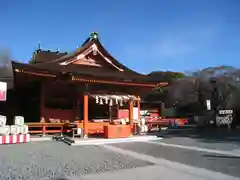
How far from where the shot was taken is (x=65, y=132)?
17.0 m

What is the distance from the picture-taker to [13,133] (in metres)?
13.2

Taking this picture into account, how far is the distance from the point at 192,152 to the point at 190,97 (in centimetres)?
2533

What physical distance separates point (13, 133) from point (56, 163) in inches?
239

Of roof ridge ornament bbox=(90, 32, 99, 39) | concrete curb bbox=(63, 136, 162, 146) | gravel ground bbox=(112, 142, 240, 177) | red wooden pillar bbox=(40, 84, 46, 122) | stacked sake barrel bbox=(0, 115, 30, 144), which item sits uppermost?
roof ridge ornament bbox=(90, 32, 99, 39)

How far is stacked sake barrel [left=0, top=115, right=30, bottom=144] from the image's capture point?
12.8 meters

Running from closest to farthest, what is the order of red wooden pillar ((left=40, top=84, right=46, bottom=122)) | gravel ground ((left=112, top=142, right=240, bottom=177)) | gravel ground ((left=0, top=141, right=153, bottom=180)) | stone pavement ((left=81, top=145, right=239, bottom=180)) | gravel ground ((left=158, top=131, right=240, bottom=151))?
stone pavement ((left=81, top=145, right=239, bottom=180)) < gravel ground ((left=0, top=141, right=153, bottom=180)) < gravel ground ((left=112, top=142, right=240, bottom=177)) < gravel ground ((left=158, top=131, right=240, bottom=151)) < red wooden pillar ((left=40, top=84, right=46, bottom=122))

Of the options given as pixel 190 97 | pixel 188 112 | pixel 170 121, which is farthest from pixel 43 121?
pixel 188 112

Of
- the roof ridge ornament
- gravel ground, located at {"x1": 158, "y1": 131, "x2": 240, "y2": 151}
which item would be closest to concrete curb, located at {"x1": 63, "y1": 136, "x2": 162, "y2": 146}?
gravel ground, located at {"x1": 158, "y1": 131, "x2": 240, "y2": 151}

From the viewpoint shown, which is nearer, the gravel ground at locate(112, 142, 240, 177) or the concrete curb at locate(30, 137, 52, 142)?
the gravel ground at locate(112, 142, 240, 177)

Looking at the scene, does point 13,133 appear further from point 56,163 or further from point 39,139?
point 56,163

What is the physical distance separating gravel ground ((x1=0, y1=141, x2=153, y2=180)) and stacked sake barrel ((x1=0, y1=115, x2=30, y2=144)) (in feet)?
9.07

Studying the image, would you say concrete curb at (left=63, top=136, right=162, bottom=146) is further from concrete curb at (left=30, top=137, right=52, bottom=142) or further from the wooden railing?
the wooden railing

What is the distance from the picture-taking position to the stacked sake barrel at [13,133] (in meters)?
12.8

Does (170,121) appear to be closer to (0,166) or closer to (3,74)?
(0,166)
